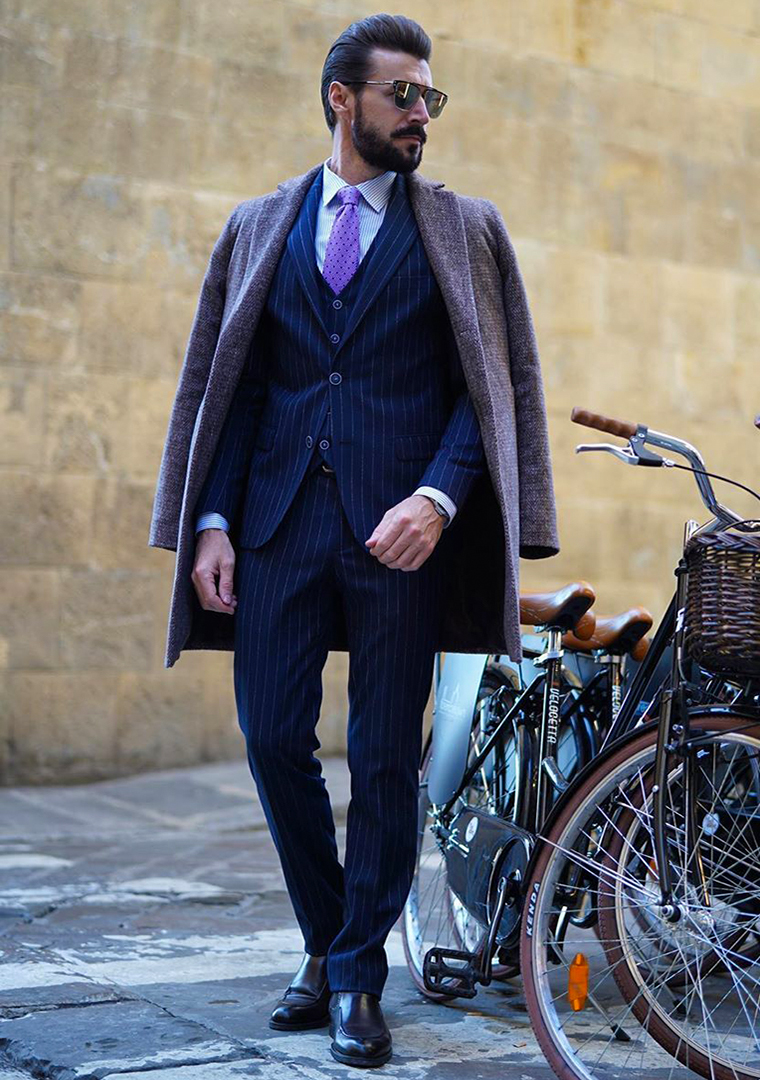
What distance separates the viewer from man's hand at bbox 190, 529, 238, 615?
3.30 metres

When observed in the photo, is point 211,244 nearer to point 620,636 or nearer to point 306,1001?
point 620,636

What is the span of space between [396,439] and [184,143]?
5.14 m

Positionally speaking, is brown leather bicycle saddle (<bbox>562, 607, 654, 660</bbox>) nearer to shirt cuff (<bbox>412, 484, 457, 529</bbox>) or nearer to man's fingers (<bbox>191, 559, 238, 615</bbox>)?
shirt cuff (<bbox>412, 484, 457, 529</bbox>)

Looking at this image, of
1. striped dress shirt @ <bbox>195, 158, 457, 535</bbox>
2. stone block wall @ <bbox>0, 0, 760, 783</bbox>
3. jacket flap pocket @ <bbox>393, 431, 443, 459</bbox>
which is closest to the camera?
jacket flap pocket @ <bbox>393, 431, 443, 459</bbox>

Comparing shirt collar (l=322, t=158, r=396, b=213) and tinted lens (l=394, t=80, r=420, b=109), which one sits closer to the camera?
tinted lens (l=394, t=80, r=420, b=109)

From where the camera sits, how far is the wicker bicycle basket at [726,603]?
255 centimetres

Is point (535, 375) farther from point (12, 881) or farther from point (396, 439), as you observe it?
point (12, 881)

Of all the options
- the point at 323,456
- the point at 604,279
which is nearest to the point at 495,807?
the point at 323,456

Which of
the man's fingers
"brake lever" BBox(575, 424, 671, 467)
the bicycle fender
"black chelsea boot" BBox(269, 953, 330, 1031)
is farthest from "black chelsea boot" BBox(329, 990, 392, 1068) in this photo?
"brake lever" BBox(575, 424, 671, 467)

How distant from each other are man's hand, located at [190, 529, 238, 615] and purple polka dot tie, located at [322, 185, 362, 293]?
59cm

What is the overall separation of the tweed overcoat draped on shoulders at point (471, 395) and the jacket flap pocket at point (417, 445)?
0.41ft

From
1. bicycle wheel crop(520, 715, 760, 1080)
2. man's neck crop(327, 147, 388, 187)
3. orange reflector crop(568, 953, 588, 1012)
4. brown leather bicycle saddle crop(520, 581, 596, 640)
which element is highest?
man's neck crop(327, 147, 388, 187)

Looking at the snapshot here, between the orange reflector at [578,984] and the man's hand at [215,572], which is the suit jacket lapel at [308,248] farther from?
the orange reflector at [578,984]

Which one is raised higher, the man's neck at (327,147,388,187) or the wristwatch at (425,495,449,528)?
the man's neck at (327,147,388,187)
